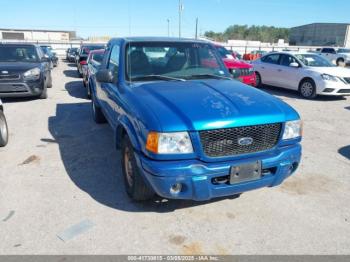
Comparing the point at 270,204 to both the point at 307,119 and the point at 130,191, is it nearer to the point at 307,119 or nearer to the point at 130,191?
the point at 130,191

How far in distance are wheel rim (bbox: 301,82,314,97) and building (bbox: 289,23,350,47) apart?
224ft

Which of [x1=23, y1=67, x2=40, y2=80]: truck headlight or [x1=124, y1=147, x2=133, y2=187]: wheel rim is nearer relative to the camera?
[x1=124, y1=147, x2=133, y2=187]: wheel rim

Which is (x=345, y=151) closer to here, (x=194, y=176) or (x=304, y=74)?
(x=194, y=176)

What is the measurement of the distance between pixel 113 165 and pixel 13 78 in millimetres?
5817

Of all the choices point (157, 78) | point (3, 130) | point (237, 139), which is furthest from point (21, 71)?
point (237, 139)

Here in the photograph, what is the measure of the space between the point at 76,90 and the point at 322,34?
3502 inches

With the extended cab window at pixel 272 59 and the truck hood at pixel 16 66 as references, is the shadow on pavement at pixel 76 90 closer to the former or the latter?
the truck hood at pixel 16 66

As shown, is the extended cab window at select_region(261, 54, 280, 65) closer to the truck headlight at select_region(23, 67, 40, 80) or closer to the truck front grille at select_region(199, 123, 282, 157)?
the truck headlight at select_region(23, 67, 40, 80)

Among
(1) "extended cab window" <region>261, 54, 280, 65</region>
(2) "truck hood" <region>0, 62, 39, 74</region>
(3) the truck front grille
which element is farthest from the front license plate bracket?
(1) "extended cab window" <region>261, 54, 280, 65</region>

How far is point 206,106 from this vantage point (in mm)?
3203

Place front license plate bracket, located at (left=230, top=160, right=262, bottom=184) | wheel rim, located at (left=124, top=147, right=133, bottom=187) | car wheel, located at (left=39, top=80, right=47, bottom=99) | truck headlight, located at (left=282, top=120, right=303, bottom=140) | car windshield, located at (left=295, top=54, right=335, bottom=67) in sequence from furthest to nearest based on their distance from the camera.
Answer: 1. car windshield, located at (left=295, top=54, right=335, bottom=67)
2. car wheel, located at (left=39, top=80, right=47, bottom=99)
3. wheel rim, located at (left=124, top=147, right=133, bottom=187)
4. truck headlight, located at (left=282, top=120, right=303, bottom=140)
5. front license plate bracket, located at (left=230, top=160, right=262, bottom=184)

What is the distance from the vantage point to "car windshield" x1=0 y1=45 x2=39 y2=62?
9992 millimetres

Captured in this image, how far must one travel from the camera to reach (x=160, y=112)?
3.12 m

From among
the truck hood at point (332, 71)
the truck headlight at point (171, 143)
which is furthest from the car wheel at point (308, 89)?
the truck headlight at point (171, 143)
